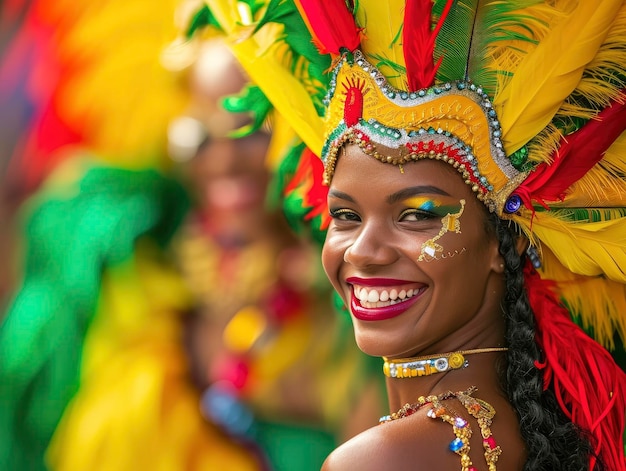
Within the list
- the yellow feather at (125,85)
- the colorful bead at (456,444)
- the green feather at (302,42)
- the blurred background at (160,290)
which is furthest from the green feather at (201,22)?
the yellow feather at (125,85)

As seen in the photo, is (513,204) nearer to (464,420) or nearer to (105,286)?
(464,420)

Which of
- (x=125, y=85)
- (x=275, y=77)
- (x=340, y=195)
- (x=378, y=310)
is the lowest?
(x=125, y=85)

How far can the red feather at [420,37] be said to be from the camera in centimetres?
234

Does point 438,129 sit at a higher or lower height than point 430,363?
higher

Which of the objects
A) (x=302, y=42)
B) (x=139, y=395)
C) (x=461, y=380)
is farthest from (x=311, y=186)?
(x=139, y=395)

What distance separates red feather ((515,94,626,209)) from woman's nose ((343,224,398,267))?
0.34 meters

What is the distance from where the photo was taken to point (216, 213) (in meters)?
4.84

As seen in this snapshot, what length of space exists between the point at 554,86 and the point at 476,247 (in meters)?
0.43

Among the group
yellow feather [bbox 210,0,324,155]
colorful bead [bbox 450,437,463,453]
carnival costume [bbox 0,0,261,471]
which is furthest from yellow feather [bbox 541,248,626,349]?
carnival costume [bbox 0,0,261,471]

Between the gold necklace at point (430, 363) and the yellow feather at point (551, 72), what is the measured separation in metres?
0.51

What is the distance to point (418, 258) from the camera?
236 centimetres

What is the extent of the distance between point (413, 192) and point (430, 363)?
0.42 metres

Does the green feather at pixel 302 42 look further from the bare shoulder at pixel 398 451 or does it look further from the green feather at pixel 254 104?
the bare shoulder at pixel 398 451

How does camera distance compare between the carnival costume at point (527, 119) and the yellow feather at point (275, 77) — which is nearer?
the carnival costume at point (527, 119)
